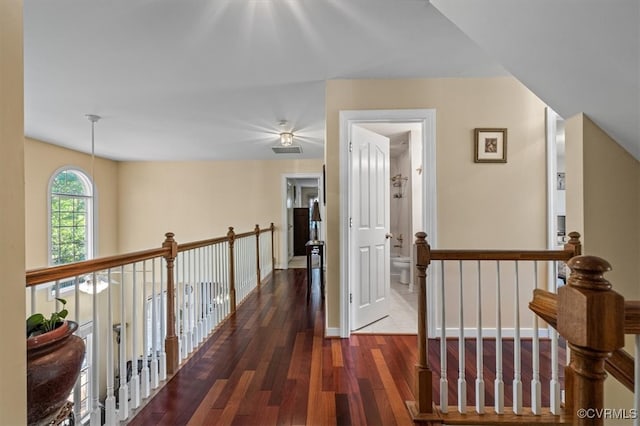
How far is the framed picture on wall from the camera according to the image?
8.50 feet

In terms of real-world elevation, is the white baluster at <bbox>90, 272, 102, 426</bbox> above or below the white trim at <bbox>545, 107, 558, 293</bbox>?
below

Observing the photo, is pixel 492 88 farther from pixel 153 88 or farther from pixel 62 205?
pixel 62 205

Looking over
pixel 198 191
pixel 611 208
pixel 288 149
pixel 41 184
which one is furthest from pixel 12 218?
pixel 198 191

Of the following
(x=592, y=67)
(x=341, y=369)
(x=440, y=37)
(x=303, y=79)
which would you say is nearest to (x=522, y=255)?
(x=592, y=67)

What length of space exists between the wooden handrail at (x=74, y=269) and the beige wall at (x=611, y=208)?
2648mm

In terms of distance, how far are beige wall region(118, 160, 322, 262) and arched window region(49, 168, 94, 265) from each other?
28.2 inches

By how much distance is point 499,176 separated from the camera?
2594 millimetres

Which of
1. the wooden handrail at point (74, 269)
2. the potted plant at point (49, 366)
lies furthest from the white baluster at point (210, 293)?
the potted plant at point (49, 366)

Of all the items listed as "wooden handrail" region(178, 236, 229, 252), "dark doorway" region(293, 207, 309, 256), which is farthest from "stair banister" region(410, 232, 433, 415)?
"dark doorway" region(293, 207, 309, 256)

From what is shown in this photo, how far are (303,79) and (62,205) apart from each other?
17.4 feet

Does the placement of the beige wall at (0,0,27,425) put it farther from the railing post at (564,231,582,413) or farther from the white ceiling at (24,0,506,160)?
the railing post at (564,231,582,413)

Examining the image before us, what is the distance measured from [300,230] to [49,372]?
7.72 metres

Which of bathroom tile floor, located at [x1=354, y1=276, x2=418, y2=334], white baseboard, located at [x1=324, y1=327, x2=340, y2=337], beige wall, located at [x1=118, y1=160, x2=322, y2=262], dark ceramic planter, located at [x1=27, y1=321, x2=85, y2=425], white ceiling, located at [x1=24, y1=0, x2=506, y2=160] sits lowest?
bathroom tile floor, located at [x1=354, y1=276, x2=418, y2=334]

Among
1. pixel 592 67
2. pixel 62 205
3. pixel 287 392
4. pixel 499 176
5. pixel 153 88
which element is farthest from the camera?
pixel 62 205
